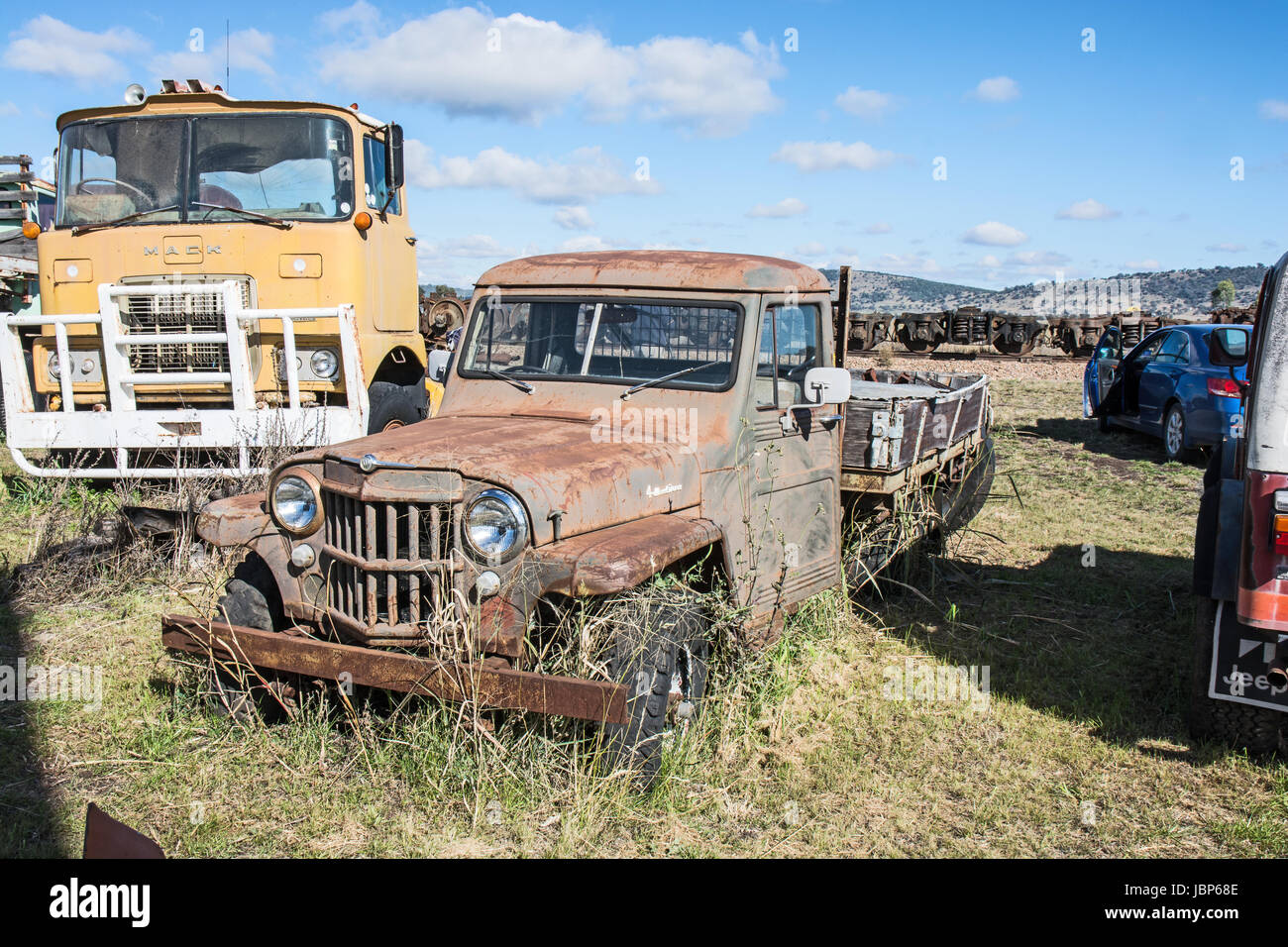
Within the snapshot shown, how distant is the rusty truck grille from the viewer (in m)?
3.44

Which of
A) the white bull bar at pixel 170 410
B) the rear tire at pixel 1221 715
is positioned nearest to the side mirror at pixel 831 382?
the rear tire at pixel 1221 715

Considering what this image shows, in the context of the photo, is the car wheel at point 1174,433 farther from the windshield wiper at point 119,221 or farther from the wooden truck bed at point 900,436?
the windshield wiper at point 119,221

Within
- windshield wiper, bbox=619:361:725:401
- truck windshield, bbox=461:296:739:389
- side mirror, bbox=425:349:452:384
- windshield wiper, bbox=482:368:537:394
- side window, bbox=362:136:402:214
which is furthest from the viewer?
side window, bbox=362:136:402:214

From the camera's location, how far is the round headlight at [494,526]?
3369mm

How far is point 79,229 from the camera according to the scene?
7066 millimetres

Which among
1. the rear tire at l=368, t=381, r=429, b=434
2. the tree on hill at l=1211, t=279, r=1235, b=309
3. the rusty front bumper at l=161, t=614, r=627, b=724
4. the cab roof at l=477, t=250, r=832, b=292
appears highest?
the tree on hill at l=1211, t=279, r=1235, b=309

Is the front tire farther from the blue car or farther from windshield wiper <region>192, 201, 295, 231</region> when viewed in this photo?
the blue car

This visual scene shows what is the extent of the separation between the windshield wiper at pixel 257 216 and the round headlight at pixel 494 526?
443 cm

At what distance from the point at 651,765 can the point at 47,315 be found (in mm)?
5525

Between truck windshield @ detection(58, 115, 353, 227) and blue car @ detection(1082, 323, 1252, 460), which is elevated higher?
truck windshield @ detection(58, 115, 353, 227)

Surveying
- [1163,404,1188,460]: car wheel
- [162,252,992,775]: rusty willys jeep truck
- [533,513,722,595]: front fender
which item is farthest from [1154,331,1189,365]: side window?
[533,513,722,595]: front fender

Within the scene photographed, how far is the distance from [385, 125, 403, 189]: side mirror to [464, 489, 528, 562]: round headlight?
492 cm

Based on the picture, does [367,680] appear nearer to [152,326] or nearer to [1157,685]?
[1157,685]
